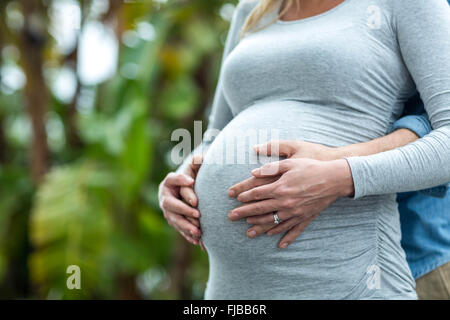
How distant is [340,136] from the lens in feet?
2.73

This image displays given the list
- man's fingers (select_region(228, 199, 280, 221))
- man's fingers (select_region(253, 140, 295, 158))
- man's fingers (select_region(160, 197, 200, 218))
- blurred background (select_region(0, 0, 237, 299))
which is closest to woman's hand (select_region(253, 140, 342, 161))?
man's fingers (select_region(253, 140, 295, 158))

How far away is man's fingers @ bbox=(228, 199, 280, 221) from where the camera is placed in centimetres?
76

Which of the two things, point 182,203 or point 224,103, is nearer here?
point 182,203

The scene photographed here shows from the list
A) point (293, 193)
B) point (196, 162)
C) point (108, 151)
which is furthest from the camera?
point (108, 151)

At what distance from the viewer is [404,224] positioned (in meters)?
0.95

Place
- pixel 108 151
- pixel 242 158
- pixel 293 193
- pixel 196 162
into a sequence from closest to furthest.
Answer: pixel 293 193 < pixel 242 158 < pixel 196 162 < pixel 108 151

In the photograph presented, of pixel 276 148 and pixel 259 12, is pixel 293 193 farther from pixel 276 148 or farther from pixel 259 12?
pixel 259 12

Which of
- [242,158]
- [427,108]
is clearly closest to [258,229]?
[242,158]

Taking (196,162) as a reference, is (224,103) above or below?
above

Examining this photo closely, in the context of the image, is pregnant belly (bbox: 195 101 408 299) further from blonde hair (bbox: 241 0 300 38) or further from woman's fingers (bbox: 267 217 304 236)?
blonde hair (bbox: 241 0 300 38)

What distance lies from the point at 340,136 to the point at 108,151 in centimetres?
169

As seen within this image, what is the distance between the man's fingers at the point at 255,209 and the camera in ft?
2.50

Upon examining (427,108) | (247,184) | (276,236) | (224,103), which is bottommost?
(276,236)

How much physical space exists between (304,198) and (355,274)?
0.19 meters
